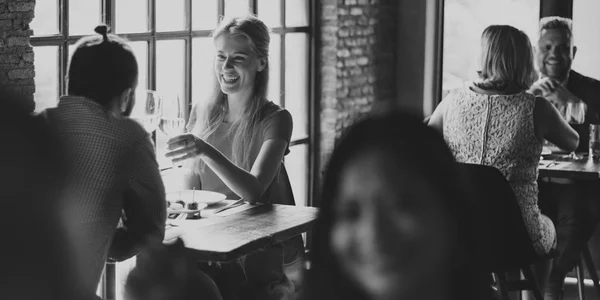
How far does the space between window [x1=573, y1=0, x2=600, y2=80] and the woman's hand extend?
385cm

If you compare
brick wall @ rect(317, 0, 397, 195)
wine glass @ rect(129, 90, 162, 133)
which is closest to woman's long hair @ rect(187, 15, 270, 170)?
wine glass @ rect(129, 90, 162, 133)

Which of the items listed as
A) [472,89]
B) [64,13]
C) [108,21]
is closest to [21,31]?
[64,13]

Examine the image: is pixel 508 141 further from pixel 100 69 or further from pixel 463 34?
pixel 463 34

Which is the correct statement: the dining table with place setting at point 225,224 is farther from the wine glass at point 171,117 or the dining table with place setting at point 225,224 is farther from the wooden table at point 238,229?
the wine glass at point 171,117

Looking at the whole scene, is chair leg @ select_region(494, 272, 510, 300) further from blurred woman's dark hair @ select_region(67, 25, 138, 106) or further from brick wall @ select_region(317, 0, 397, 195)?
brick wall @ select_region(317, 0, 397, 195)

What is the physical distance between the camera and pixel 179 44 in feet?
13.9

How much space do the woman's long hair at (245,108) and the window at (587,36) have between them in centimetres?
329

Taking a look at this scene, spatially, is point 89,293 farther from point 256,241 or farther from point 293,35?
point 293,35

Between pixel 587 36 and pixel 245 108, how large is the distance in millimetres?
3471

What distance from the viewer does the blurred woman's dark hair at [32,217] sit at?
1.63 metres

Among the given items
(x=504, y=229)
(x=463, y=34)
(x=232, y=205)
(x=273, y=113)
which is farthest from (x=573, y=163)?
(x=463, y=34)

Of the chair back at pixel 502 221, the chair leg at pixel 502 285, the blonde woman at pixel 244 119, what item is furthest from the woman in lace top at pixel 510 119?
the blonde woman at pixel 244 119

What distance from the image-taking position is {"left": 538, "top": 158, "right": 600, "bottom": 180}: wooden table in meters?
3.78

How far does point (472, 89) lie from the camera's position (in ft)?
11.7
